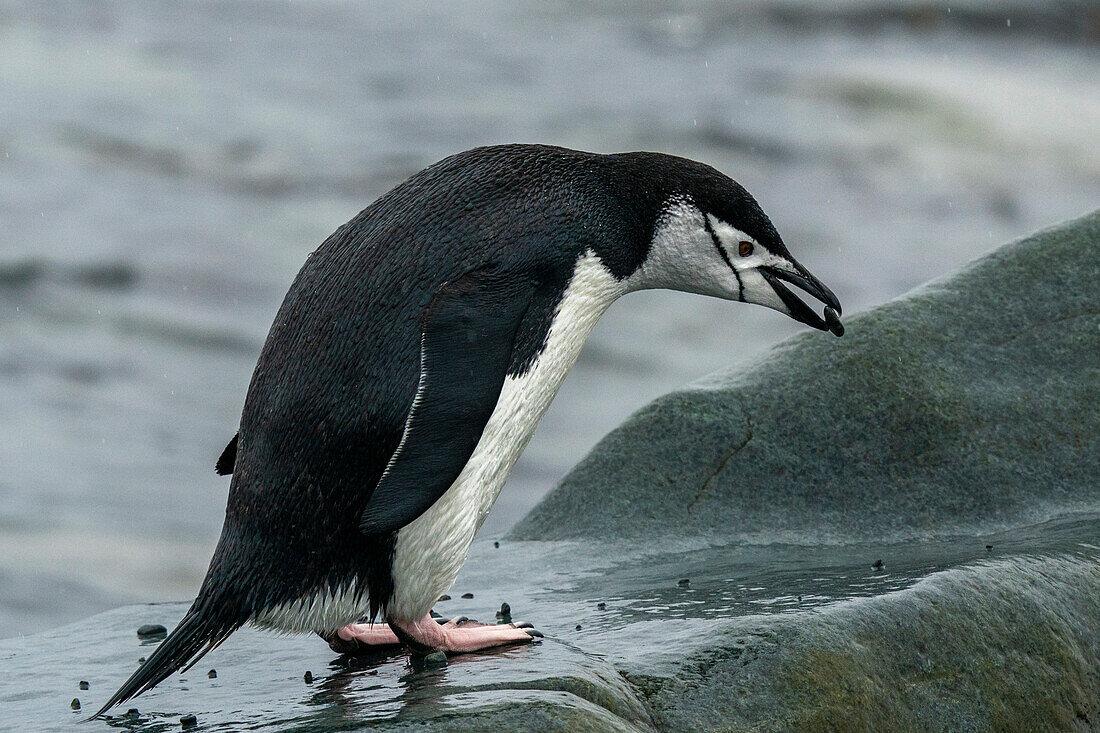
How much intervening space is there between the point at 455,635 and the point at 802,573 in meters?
1.18

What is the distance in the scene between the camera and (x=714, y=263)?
13.3ft

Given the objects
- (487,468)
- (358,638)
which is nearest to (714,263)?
(487,468)

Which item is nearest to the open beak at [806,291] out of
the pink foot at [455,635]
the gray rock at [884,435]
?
the gray rock at [884,435]

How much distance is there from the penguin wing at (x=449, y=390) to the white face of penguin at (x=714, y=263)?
1.96 feet

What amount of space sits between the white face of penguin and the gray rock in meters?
1.14

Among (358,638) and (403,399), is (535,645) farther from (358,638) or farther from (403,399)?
(403,399)

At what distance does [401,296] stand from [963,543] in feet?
7.22

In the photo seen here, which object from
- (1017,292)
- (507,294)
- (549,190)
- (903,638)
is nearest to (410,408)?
(507,294)

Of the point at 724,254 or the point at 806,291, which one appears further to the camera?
the point at 806,291

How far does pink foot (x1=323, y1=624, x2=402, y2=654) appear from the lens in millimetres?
3807

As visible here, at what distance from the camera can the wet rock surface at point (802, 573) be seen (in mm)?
3215

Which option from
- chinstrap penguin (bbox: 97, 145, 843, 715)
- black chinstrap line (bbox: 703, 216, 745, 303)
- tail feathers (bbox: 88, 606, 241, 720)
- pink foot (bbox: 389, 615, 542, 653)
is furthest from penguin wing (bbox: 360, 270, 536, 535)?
black chinstrap line (bbox: 703, 216, 745, 303)

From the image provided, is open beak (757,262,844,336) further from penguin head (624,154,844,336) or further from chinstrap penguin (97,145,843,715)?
chinstrap penguin (97,145,843,715)

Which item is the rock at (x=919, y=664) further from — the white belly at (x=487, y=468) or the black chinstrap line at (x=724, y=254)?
the black chinstrap line at (x=724, y=254)
